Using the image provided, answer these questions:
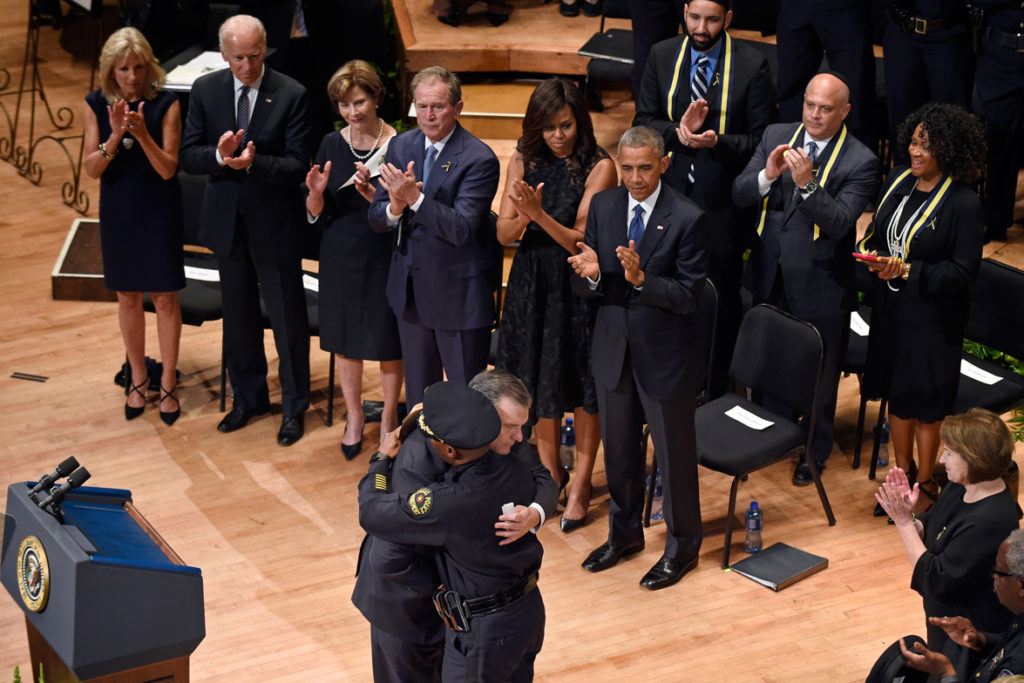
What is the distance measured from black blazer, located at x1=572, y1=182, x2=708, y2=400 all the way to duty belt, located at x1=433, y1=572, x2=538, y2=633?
142 centimetres

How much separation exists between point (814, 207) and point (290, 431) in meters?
2.71

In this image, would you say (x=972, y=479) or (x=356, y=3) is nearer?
(x=972, y=479)

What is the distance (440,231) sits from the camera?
17.6 ft

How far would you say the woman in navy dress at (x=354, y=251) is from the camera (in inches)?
223

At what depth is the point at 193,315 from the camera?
6621 millimetres

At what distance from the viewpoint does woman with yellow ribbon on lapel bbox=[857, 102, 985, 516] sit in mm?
5297

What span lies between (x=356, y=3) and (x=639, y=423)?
5.14 m

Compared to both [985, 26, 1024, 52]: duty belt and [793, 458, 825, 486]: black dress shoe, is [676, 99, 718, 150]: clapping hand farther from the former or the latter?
[985, 26, 1024, 52]: duty belt

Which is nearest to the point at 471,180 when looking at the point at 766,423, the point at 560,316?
the point at 560,316

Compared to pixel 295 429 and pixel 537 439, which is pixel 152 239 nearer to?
pixel 295 429

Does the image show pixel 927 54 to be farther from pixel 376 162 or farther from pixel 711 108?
pixel 376 162

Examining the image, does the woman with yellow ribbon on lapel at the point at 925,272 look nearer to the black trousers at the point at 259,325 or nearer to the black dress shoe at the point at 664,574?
the black dress shoe at the point at 664,574

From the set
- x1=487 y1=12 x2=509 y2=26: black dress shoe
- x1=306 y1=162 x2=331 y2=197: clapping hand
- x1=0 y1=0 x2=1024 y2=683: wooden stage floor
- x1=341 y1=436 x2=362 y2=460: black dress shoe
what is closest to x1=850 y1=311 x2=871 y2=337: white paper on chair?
x1=0 y1=0 x2=1024 y2=683: wooden stage floor

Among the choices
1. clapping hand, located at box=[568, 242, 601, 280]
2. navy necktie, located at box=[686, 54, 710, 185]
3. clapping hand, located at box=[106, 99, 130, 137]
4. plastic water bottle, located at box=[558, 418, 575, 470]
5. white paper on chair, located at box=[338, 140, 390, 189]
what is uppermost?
navy necktie, located at box=[686, 54, 710, 185]
